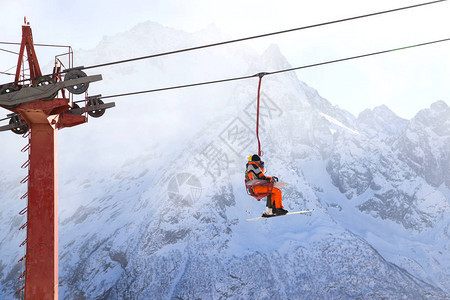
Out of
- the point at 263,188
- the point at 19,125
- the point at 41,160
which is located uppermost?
the point at 19,125

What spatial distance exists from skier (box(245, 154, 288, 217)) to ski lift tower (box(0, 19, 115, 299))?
6572 millimetres

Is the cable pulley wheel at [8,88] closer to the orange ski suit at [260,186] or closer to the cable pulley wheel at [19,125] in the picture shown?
the cable pulley wheel at [19,125]

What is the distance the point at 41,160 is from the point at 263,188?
7.42 meters

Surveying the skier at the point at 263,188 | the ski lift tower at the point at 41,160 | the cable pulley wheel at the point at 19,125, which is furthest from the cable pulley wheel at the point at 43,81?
the skier at the point at 263,188

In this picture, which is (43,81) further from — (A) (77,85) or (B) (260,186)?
(B) (260,186)

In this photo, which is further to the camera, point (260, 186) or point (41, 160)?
point (260, 186)

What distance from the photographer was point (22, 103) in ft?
39.7

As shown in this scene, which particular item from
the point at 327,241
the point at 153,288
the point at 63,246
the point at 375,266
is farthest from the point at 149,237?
the point at 375,266

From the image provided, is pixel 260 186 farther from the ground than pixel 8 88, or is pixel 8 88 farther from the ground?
pixel 8 88

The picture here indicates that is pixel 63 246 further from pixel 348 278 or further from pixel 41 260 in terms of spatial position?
pixel 41 260

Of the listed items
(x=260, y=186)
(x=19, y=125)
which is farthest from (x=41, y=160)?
(x=260, y=186)

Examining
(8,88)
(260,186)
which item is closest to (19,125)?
(8,88)

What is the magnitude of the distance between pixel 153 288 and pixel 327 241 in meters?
73.9

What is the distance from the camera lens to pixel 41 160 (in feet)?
40.7
